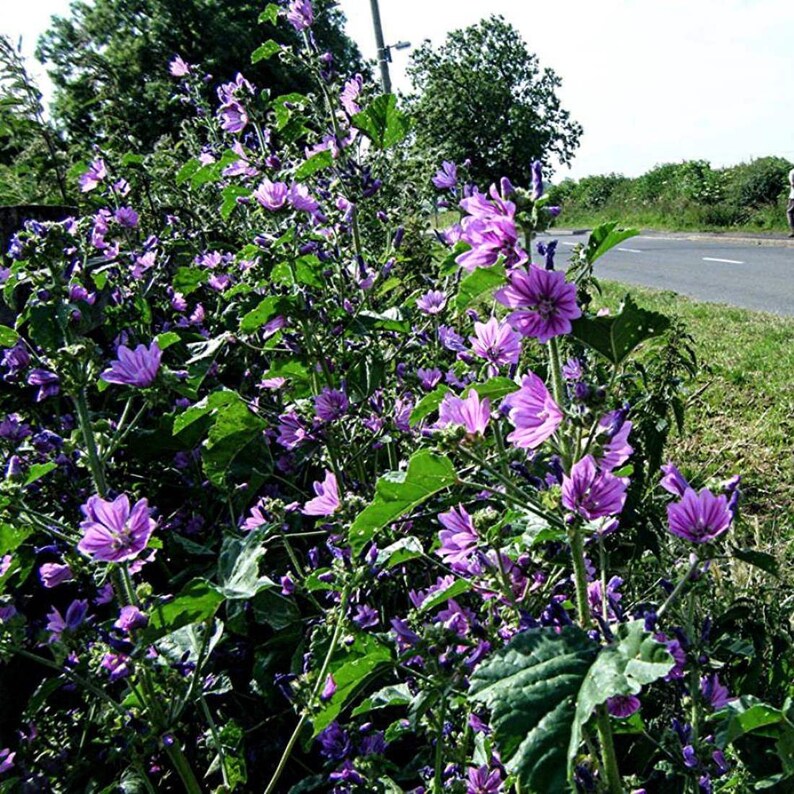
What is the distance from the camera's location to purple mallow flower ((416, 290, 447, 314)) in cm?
212

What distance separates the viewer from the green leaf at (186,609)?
46.0 inches

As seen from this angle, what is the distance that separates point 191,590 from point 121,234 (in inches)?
73.4

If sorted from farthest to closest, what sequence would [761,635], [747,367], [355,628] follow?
[747,367], [761,635], [355,628]

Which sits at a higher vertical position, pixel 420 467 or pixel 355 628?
pixel 420 467

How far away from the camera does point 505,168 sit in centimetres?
3462

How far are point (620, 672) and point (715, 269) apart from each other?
15.0m

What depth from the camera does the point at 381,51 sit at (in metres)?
12.8

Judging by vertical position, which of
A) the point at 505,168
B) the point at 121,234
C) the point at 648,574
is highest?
the point at 505,168

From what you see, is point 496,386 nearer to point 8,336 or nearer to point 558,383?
point 558,383

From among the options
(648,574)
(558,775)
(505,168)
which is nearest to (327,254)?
(648,574)

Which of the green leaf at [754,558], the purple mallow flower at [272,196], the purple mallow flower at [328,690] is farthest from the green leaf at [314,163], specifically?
the green leaf at [754,558]

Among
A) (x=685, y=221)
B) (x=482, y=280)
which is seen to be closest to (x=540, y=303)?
(x=482, y=280)

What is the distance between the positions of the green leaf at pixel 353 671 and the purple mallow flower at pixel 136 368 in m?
0.61

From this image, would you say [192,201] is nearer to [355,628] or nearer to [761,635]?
[355,628]
